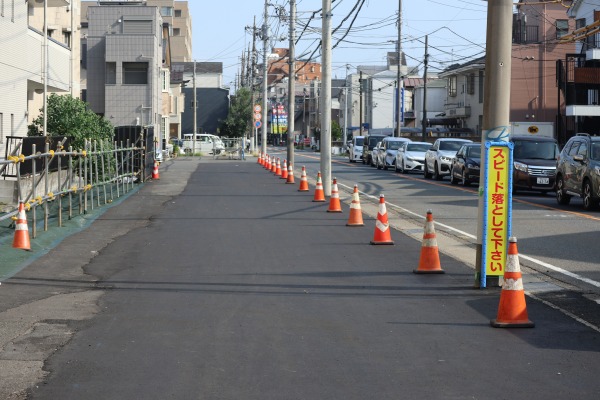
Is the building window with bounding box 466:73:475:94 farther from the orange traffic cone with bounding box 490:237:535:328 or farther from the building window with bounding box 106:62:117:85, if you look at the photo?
the orange traffic cone with bounding box 490:237:535:328

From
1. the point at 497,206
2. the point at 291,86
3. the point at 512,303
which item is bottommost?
the point at 512,303

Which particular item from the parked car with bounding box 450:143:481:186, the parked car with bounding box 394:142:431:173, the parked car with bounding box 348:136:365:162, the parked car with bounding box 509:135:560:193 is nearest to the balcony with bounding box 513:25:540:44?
the parked car with bounding box 348:136:365:162

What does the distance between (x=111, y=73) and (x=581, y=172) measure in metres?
43.6

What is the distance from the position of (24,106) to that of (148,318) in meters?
21.8

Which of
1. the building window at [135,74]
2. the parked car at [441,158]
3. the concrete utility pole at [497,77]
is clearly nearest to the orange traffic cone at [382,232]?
the concrete utility pole at [497,77]

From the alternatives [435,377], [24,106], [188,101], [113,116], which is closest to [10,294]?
[435,377]

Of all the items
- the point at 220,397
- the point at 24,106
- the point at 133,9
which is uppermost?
the point at 133,9

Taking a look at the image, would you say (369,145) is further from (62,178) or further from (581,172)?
(62,178)

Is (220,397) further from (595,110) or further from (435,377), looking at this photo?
(595,110)

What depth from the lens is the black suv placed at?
2188 centimetres

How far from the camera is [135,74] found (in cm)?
6138

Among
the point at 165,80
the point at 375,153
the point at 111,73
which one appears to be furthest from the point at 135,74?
the point at 375,153

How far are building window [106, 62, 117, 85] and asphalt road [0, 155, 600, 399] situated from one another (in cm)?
4717

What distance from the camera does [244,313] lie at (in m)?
9.12
